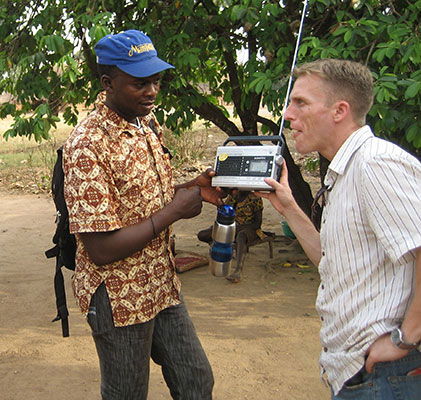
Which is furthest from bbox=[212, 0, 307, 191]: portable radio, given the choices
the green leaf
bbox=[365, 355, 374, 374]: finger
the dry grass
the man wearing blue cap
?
the dry grass

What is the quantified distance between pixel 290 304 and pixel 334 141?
337cm

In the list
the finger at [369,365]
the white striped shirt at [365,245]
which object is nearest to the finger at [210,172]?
the white striped shirt at [365,245]

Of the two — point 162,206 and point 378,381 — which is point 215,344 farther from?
point 378,381

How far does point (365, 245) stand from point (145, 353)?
3.61ft

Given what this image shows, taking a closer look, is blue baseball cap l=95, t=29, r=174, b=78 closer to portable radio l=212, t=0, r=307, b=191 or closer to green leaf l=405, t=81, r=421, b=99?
portable radio l=212, t=0, r=307, b=191

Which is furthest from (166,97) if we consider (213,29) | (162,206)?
(162,206)

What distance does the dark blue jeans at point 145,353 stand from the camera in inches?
89.1

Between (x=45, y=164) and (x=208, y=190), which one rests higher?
(x=208, y=190)

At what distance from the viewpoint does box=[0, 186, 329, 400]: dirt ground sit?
3.69m

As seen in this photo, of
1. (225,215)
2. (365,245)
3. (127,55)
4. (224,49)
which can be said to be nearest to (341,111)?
(365,245)

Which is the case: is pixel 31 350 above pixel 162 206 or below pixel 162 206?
below

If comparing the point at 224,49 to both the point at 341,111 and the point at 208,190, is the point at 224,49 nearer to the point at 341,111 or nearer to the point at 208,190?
the point at 208,190

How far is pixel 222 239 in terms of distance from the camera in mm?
2668

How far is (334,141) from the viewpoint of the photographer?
181 cm
